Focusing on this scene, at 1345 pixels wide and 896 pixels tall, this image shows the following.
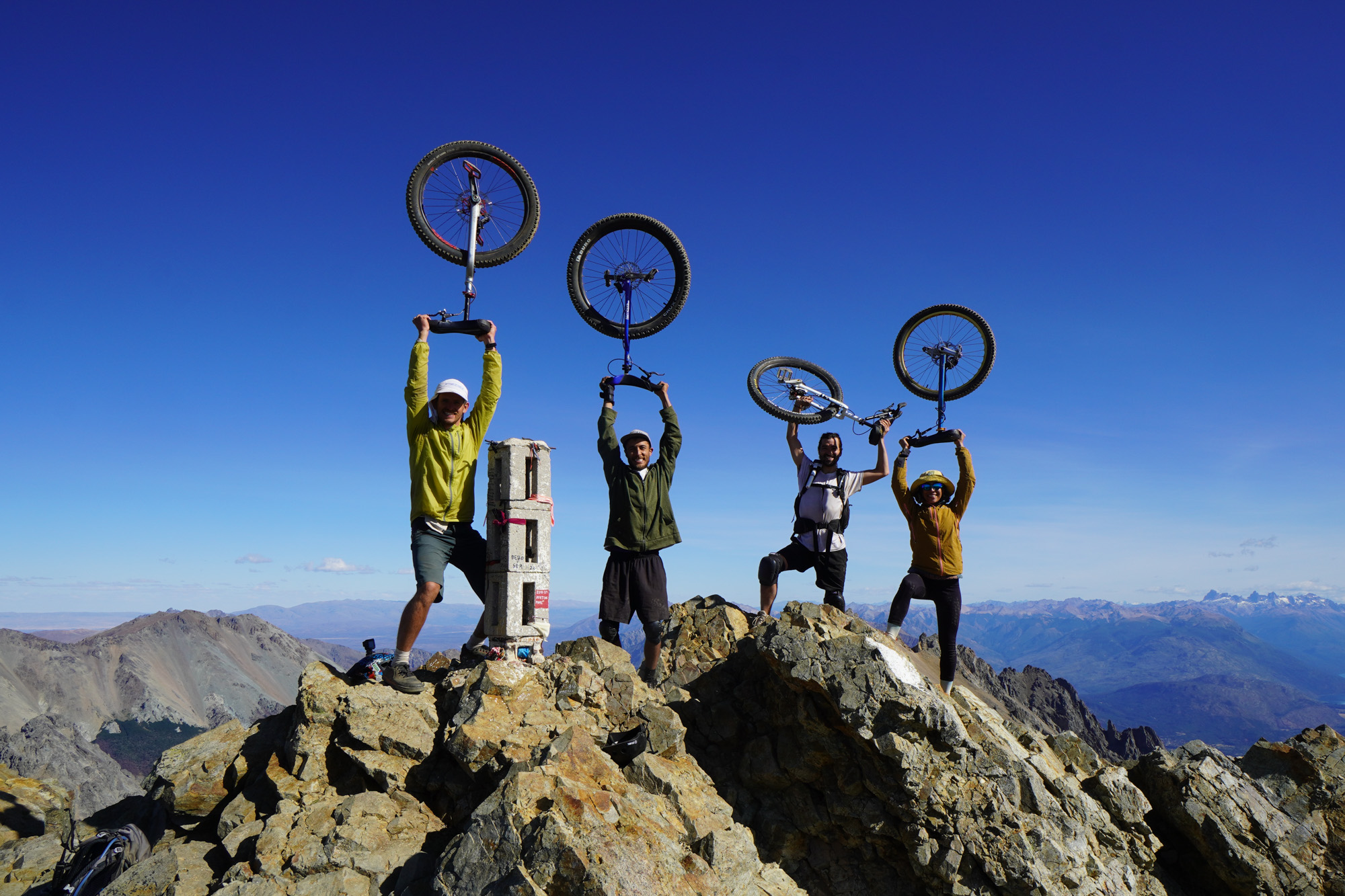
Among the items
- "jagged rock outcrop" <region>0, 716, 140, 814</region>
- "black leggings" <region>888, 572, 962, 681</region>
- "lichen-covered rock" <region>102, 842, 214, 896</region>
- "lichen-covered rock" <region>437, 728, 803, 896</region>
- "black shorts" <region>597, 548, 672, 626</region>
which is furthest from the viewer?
"jagged rock outcrop" <region>0, 716, 140, 814</region>

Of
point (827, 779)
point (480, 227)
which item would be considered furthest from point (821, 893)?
point (480, 227)

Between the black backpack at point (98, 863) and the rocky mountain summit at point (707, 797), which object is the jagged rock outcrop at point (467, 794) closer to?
the rocky mountain summit at point (707, 797)

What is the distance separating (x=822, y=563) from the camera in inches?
506

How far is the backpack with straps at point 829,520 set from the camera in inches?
506

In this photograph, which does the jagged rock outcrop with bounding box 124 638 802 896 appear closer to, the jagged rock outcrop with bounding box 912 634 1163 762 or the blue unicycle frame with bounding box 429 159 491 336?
the blue unicycle frame with bounding box 429 159 491 336

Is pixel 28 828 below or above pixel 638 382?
below

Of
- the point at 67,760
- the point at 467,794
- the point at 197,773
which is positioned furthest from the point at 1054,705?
the point at 67,760

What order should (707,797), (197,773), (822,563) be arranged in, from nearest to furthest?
1. (707,797)
2. (197,773)
3. (822,563)

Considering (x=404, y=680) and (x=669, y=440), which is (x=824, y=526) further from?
(x=404, y=680)

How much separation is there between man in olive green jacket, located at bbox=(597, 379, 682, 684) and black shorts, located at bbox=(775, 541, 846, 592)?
2.84m

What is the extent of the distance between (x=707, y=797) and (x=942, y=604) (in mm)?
5641

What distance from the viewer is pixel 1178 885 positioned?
1041cm

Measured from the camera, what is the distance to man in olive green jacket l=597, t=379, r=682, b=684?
10.9 metres

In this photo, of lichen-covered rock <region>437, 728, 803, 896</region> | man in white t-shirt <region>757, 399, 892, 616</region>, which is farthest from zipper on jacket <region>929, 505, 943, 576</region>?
lichen-covered rock <region>437, 728, 803, 896</region>
